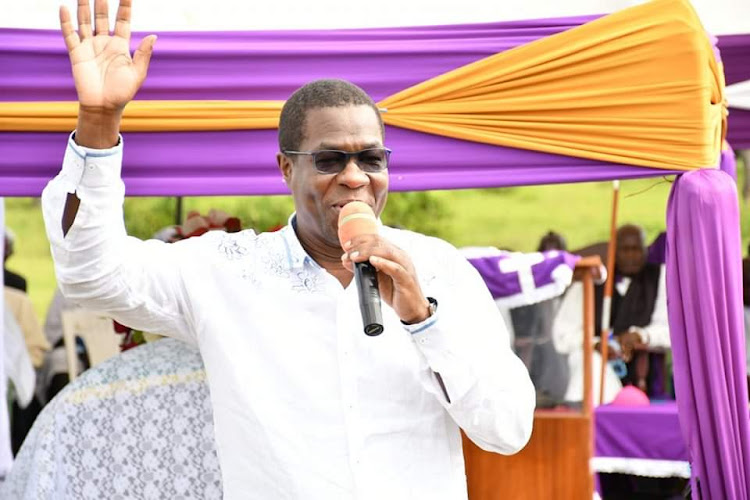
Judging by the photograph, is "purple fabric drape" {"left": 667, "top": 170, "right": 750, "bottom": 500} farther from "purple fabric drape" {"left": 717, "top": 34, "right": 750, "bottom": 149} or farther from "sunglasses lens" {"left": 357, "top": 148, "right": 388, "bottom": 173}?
"purple fabric drape" {"left": 717, "top": 34, "right": 750, "bottom": 149}

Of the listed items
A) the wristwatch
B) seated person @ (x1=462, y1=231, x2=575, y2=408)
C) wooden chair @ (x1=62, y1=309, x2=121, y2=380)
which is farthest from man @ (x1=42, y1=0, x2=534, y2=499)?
wooden chair @ (x1=62, y1=309, x2=121, y2=380)

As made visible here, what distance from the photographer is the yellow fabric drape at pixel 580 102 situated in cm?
366

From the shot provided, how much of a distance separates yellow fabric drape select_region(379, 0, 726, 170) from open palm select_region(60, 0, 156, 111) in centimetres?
124

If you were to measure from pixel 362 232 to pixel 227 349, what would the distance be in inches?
22.1

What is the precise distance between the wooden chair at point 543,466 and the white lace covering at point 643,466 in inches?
60.7

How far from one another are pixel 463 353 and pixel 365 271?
1.07 ft

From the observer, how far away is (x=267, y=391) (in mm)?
2602

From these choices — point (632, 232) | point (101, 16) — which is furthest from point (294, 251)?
point (632, 232)

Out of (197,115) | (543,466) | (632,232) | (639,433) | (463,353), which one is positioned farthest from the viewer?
(632,232)

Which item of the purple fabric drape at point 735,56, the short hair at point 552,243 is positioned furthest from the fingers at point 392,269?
the short hair at point 552,243

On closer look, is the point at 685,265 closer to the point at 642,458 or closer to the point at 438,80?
the point at 438,80

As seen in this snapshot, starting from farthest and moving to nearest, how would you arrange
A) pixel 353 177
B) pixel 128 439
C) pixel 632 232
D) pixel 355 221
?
pixel 632 232 < pixel 128 439 < pixel 353 177 < pixel 355 221

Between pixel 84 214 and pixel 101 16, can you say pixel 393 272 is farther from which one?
pixel 101 16

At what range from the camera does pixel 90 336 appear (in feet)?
24.1
